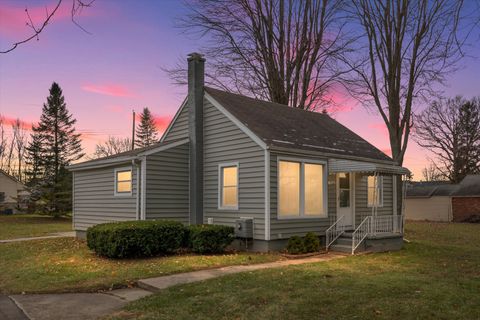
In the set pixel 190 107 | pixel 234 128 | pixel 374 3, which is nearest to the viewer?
pixel 234 128

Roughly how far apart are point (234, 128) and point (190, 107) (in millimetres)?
2106

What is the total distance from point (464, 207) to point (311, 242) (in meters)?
28.1

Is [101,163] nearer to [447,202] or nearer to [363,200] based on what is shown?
[363,200]

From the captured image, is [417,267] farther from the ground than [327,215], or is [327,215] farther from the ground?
[327,215]

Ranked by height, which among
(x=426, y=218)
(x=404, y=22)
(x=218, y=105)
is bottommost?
(x=426, y=218)

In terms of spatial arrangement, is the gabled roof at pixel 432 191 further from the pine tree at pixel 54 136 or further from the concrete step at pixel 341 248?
the pine tree at pixel 54 136

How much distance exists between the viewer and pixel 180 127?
54.1ft

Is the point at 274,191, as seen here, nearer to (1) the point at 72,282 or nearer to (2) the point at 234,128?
(2) the point at 234,128

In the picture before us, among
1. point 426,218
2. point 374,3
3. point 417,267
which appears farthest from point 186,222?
point 426,218

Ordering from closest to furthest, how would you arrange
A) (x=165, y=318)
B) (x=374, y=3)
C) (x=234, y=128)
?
(x=165, y=318), (x=234, y=128), (x=374, y=3)

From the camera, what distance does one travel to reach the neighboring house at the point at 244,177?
13.2 meters

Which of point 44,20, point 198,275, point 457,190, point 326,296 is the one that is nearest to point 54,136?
point 457,190

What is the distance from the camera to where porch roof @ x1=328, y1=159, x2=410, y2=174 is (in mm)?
13805

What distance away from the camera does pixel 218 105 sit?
14617 millimetres
